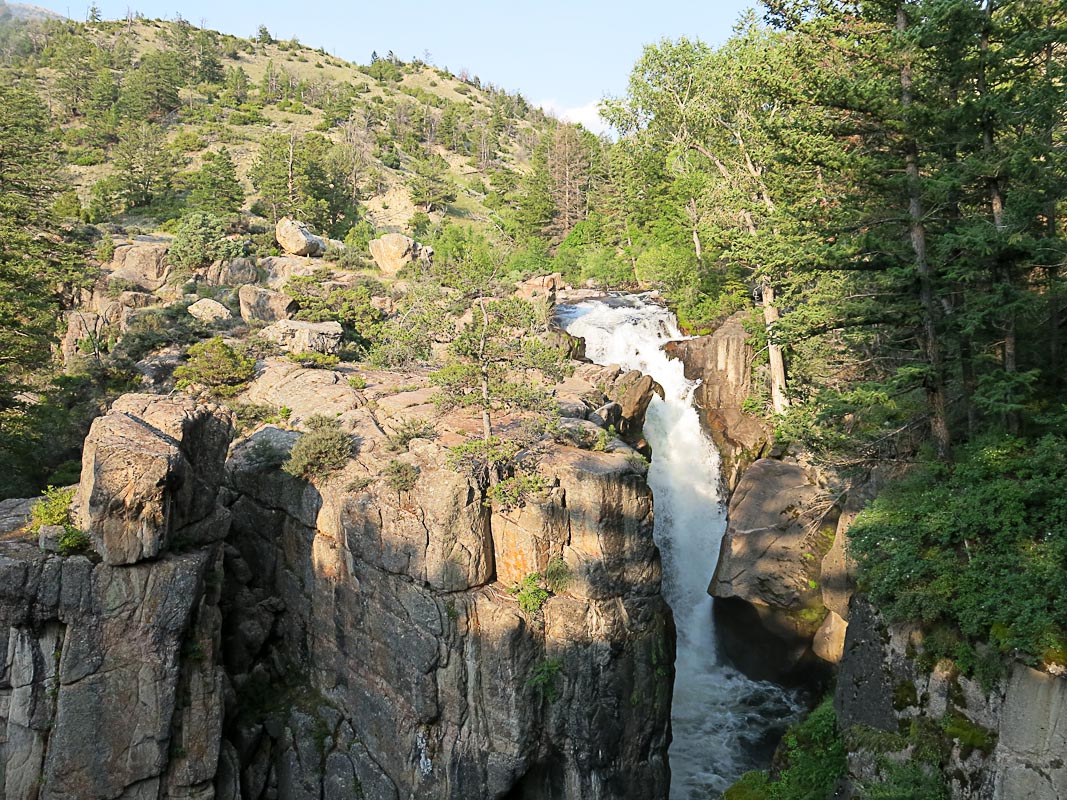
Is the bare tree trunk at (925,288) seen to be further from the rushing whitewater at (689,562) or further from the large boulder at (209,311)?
the large boulder at (209,311)

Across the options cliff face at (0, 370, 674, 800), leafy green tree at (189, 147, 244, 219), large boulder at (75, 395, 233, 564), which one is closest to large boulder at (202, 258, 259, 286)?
leafy green tree at (189, 147, 244, 219)

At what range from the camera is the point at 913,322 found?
1476cm

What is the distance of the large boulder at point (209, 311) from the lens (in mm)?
29516

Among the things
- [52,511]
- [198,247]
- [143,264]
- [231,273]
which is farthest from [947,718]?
[143,264]

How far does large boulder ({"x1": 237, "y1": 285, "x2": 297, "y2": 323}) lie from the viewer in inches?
1235

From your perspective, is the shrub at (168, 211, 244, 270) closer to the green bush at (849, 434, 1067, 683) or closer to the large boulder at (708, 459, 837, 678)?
the large boulder at (708, 459, 837, 678)

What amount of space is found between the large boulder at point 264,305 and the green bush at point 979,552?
2681cm

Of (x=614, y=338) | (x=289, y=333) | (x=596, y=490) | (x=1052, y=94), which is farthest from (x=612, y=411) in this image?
(x=1052, y=94)

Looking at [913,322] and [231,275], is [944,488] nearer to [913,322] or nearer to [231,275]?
[913,322]

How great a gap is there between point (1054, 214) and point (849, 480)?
389 inches

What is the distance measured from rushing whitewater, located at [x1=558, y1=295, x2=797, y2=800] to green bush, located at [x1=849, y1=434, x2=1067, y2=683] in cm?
1009

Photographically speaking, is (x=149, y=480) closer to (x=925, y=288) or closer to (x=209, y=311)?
(x=925, y=288)

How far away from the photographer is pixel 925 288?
14.2 metres

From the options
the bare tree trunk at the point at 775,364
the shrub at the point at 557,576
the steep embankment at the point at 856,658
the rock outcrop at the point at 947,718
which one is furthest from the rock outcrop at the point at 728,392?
the shrub at the point at 557,576
